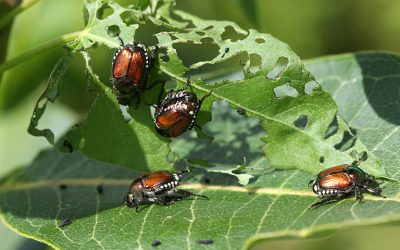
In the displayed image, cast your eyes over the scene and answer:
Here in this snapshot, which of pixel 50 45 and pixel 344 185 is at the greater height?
pixel 50 45

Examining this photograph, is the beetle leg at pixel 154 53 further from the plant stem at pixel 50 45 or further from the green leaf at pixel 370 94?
the green leaf at pixel 370 94

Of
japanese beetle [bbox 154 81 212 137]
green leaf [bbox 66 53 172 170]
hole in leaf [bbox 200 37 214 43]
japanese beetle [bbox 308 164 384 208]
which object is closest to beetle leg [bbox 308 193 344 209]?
japanese beetle [bbox 308 164 384 208]

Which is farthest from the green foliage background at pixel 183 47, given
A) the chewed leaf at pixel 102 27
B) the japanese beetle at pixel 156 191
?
the japanese beetle at pixel 156 191

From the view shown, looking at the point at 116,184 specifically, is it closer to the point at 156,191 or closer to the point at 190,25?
the point at 156,191

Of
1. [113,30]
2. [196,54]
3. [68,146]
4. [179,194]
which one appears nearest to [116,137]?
[68,146]

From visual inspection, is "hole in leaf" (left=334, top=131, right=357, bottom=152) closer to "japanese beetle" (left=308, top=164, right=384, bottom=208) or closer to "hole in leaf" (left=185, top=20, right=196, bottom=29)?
"japanese beetle" (left=308, top=164, right=384, bottom=208)
